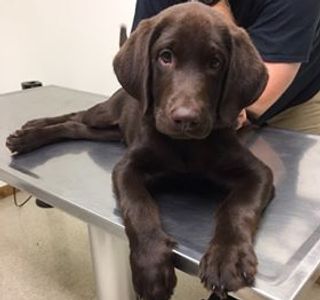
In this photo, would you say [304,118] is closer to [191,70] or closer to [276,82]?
[276,82]

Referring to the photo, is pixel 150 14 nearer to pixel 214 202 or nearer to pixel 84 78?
pixel 214 202

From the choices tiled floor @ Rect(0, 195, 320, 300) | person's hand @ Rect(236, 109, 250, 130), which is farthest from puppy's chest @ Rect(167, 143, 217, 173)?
tiled floor @ Rect(0, 195, 320, 300)

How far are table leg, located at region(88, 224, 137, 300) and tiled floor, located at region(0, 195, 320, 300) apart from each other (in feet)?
1.44

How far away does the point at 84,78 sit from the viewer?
2150 mm

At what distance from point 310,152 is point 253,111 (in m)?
0.20

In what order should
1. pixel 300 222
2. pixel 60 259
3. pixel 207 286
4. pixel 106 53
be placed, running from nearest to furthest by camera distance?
pixel 207 286 < pixel 300 222 < pixel 60 259 < pixel 106 53

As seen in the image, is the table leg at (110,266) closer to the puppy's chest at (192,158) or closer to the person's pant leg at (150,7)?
the puppy's chest at (192,158)

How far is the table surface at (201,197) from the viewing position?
0.66 metres

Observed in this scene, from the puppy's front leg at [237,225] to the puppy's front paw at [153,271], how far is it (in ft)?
0.18

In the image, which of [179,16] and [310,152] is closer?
[179,16]

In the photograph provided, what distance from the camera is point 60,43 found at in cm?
217

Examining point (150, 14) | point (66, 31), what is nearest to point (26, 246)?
point (66, 31)

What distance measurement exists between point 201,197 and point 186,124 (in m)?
0.18

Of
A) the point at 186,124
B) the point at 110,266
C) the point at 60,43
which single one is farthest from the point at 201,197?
the point at 60,43
